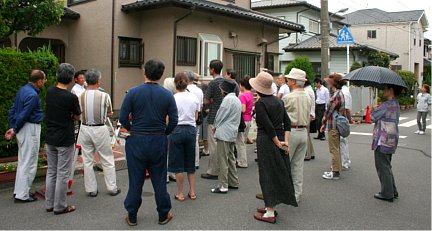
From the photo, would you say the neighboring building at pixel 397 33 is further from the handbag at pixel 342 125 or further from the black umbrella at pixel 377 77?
the black umbrella at pixel 377 77

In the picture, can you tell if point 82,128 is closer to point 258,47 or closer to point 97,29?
point 97,29

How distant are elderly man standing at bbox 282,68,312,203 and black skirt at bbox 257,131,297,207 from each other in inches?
25.7

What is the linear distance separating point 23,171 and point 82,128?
984 millimetres

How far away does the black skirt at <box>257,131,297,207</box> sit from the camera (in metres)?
4.74

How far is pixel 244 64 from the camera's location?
49.9 feet

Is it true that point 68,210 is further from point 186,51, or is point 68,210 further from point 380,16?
A: point 380,16

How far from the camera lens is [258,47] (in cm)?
1591

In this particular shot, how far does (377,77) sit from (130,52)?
9351mm

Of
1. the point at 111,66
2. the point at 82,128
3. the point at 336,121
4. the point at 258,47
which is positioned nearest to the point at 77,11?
the point at 111,66

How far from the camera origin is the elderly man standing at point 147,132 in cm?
434

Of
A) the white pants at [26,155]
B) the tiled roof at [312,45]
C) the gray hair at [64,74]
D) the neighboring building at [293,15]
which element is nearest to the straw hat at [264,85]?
the gray hair at [64,74]

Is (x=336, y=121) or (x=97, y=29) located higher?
(x=97, y=29)

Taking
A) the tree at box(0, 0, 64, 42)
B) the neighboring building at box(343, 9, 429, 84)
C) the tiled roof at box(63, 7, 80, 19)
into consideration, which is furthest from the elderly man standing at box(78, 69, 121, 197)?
the neighboring building at box(343, 9, 429, 84)

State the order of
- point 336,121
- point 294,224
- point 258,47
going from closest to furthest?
1. point 294,224
2. point 336,121
3. point 258,47
